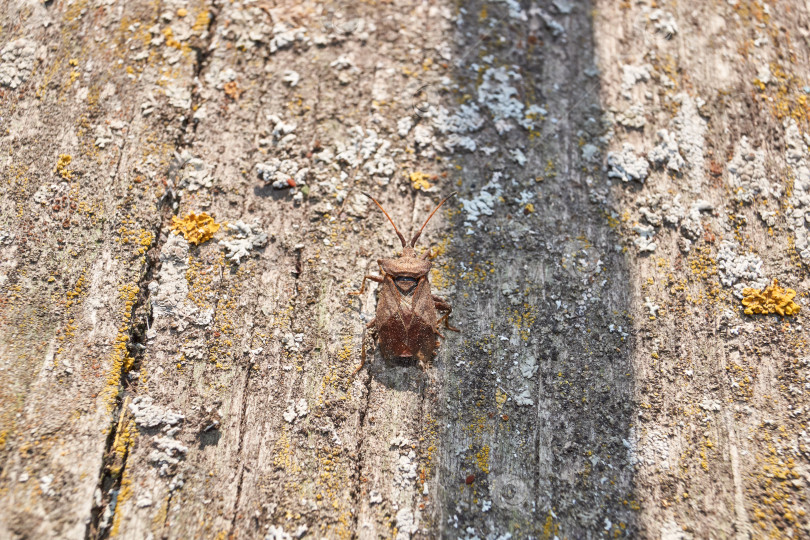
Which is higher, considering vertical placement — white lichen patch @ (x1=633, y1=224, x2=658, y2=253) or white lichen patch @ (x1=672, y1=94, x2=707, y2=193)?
white lichen patch @ (x1=672, y1=94, x2=707, y2=193)

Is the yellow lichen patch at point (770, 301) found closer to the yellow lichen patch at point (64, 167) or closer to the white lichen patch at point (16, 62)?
the yellow lichen patch at point (64, 167)

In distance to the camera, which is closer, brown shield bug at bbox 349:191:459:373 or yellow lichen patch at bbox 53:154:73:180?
brown shield bug at bbox 349:191:459:373

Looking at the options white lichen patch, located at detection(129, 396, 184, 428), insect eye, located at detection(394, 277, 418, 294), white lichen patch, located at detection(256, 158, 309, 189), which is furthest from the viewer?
white lichen patch, located at detection(256, 158, 309, 189)

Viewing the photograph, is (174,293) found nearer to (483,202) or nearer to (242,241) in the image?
(242,241)

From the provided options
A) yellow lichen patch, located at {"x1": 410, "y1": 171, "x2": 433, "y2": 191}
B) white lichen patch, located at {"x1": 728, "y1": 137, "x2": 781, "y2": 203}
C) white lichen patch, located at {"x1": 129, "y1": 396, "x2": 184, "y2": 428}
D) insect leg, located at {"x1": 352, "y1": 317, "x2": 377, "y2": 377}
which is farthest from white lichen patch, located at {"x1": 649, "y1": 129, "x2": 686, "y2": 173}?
white lichen patch, located at {"x1": 129, "y1": 396, "x2": 184, "y2": 428}

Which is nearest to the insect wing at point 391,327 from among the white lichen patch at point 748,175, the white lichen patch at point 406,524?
the white lichen patch at point 406,524

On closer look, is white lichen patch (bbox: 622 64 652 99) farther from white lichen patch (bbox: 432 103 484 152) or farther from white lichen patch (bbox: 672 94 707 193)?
white lichen patch (bbox: 432 103 484 152)
